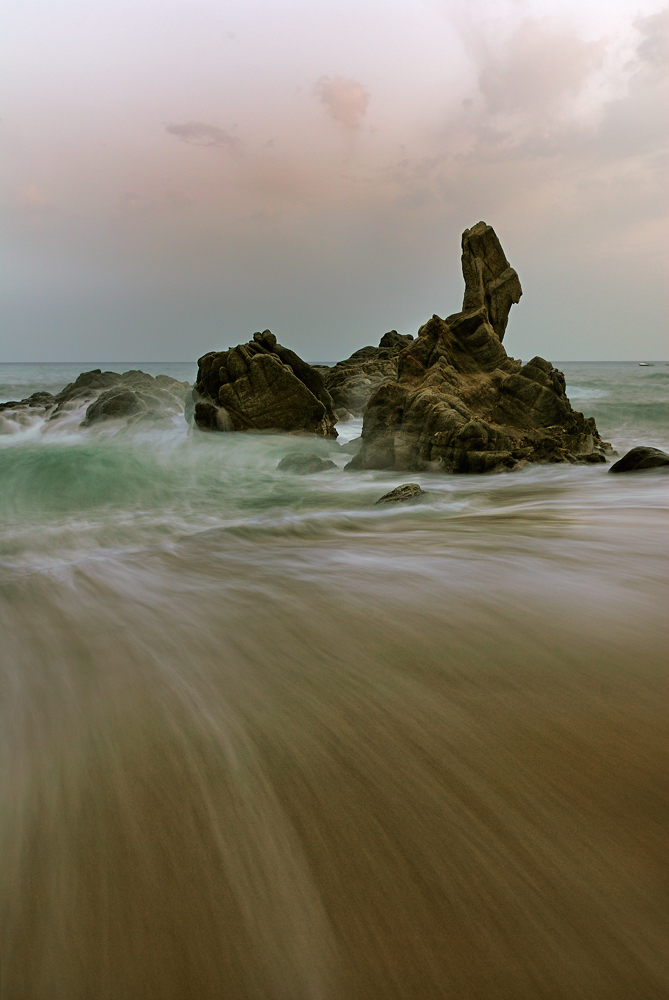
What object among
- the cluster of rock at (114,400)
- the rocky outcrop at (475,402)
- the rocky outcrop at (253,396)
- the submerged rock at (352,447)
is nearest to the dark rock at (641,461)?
the rocky outcrop at (475,402)

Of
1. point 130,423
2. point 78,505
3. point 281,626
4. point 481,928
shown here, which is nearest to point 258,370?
point 130,423

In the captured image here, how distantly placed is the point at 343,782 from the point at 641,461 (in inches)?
325

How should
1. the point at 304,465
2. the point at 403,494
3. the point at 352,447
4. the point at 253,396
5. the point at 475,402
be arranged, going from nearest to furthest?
1. the point at 403,494
2. the point at 475,402
3. the point at 304,465
4. the point at 352,447
5. the point at 253,396

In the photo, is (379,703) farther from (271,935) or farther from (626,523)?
(626,523)

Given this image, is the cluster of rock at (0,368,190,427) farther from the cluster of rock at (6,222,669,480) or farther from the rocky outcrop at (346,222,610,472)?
the rocky outcrop at (346,222,610,472)

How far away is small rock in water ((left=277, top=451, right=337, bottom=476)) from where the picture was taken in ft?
35.0

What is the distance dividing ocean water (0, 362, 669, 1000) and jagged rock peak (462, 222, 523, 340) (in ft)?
30.8

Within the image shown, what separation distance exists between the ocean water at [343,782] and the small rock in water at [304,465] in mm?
6494

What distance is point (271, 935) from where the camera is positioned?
132cm

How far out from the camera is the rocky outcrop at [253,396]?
14.8m

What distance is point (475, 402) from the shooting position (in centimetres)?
1047

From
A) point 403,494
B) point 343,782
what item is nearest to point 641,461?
point 403,494

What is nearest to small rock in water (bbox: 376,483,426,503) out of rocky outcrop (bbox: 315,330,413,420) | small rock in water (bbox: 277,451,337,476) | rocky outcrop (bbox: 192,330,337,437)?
small rock in water (bbox: 277,451,337,476)

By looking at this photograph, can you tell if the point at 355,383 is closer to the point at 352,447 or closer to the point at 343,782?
the point at 352,447
